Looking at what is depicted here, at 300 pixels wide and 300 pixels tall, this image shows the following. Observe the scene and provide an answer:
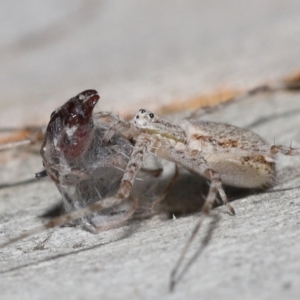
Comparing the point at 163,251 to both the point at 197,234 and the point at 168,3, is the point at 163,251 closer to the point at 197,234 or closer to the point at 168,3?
the point at 197,234

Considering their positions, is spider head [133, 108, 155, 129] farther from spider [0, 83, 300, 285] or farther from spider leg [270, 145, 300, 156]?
spider leg [270, 145, 300, 156]

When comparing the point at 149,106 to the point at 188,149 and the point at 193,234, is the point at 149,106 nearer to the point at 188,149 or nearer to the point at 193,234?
the point at 188,149

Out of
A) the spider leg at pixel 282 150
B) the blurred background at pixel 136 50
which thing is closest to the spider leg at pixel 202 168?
the spider leg at pixel 282 150

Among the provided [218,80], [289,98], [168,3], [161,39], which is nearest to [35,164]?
[218,80]

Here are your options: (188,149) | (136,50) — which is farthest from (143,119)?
(136,50)

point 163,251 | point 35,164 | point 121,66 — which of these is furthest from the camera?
point 121,66

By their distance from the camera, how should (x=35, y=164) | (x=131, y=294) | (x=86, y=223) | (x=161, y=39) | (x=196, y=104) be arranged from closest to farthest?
(x=131, y=294) < (x=86, y=223) < (x=35, y=164) < (x=196, y=104) < (x=161, y=39)

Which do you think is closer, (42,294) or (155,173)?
(42,294)

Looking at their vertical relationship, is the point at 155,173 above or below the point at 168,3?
below
